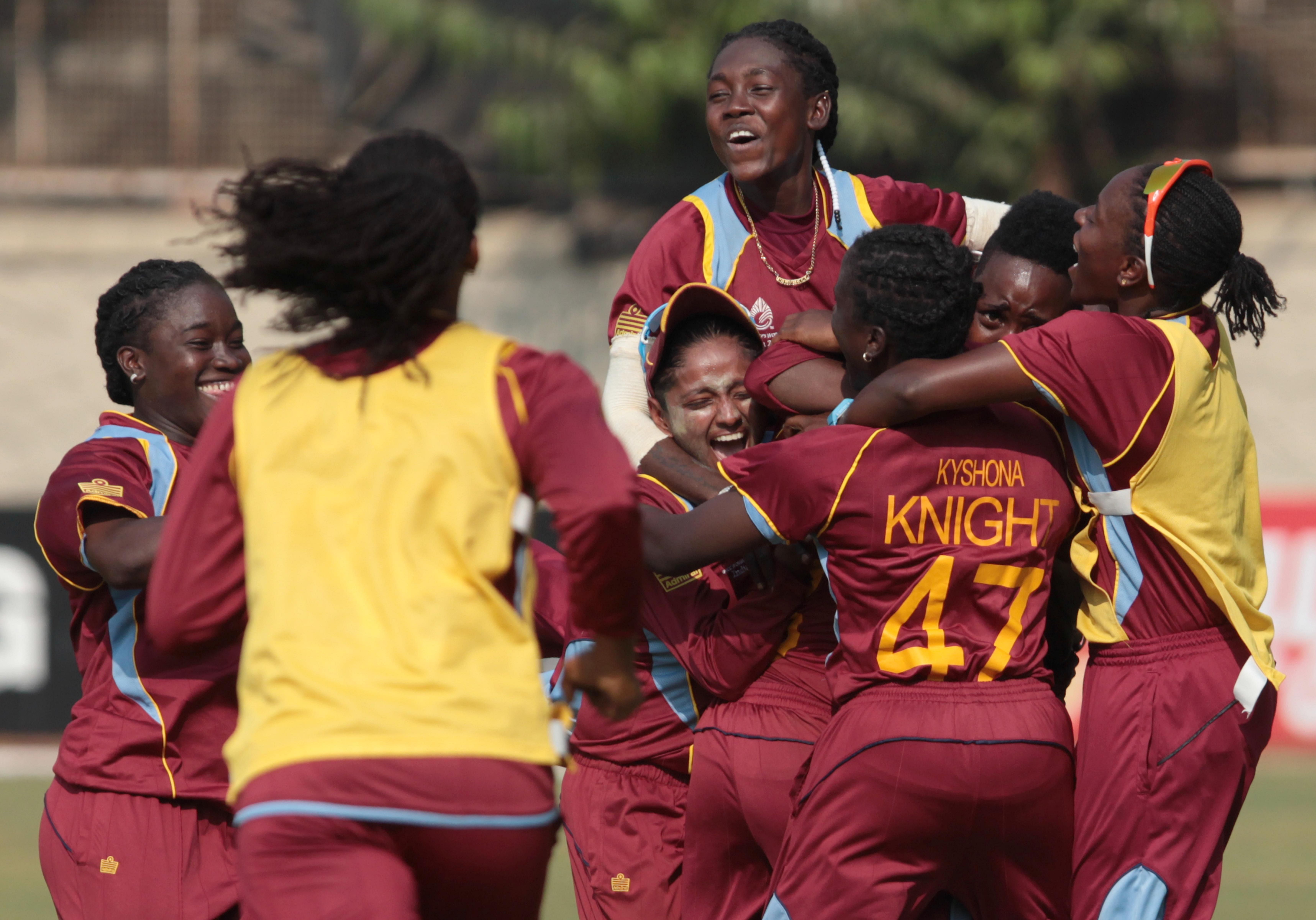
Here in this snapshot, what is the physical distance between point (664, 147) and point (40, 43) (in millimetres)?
6851

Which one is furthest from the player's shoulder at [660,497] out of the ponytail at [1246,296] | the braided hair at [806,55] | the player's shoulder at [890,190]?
the ponytail at [1246,296]

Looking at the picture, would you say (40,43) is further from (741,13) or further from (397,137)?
(397,137)

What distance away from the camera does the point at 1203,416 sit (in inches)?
145

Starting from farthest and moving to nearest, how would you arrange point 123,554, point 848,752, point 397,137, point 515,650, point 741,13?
point 741,13 → point 123,554 → point 848,752 → point 397,137 → point 515,650

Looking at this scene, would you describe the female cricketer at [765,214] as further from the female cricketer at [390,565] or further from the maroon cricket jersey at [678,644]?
the female cricketer at [390,565]

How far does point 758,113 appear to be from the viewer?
450cm

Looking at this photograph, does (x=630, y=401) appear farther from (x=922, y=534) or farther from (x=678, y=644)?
(x=922, y=534)

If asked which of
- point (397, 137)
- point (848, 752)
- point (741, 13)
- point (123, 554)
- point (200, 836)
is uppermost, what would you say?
point (741, 13)

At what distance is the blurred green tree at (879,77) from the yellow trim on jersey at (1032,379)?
41.0ft

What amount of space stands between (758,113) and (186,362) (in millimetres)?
1659

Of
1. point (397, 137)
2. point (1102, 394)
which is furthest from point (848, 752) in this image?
point (397, 137)

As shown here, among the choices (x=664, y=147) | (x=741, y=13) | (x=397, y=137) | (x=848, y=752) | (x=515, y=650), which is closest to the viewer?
(x=515, y=650)

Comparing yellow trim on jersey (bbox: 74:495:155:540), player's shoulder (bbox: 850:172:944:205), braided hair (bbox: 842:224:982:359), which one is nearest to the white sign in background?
yellow trim on jersey (bbox: 74:495:155:540)

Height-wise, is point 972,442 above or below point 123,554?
above
